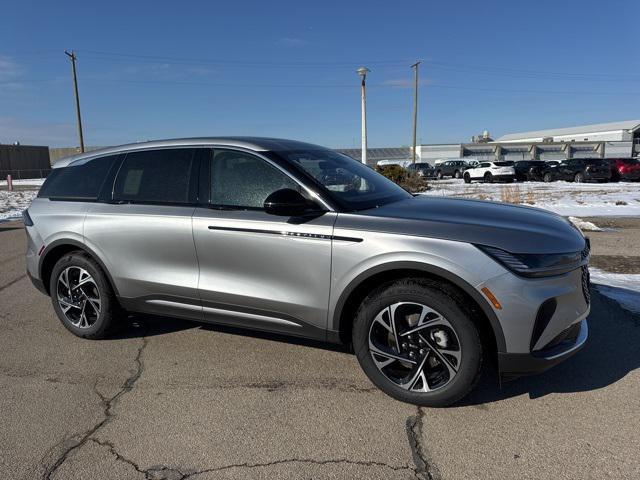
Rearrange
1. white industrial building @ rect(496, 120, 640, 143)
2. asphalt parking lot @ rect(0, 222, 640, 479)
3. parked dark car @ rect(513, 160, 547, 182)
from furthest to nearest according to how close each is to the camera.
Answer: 1. white industrial building @ rect(496, 120, 640, 143)
2. parked dark car @ rect(513, 160, 547, 182)
3. asphalt parking lot @ rect(0, 222, 640, 479)

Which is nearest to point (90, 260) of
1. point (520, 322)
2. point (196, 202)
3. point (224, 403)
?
point (196, 202)

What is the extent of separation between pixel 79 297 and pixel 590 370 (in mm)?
4330

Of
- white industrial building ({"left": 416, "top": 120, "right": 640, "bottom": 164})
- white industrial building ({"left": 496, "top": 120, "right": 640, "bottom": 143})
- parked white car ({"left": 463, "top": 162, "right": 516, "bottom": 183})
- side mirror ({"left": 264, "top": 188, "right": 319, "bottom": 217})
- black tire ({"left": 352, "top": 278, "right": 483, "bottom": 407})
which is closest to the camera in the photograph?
black tire ({"left": 352, "top": 278, "right": 483, "bottom": 407})

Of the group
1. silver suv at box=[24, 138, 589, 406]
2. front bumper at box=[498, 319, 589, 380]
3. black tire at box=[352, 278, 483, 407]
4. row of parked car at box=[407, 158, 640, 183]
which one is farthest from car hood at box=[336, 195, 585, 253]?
row of parked car at box=[407, 158, 640, 183]

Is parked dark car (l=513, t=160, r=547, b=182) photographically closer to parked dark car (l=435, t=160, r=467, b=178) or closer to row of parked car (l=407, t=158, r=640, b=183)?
row of parked car (l=407, t=158, r=640, b=183)

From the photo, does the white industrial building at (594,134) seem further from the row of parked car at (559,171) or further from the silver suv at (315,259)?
the silver suv at (315,259)

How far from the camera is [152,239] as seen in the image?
405 centimetres

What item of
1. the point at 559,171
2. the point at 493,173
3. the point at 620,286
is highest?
the point at 559,171

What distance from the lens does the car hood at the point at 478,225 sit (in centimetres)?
305

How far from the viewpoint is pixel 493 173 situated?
3266 cm

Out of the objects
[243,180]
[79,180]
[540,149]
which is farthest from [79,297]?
[540,149]

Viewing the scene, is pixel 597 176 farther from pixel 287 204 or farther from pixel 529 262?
pixel 287 204

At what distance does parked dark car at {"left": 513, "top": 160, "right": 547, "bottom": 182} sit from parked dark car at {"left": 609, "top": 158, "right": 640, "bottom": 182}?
4654 mm

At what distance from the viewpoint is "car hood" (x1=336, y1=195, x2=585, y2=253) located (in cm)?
305
